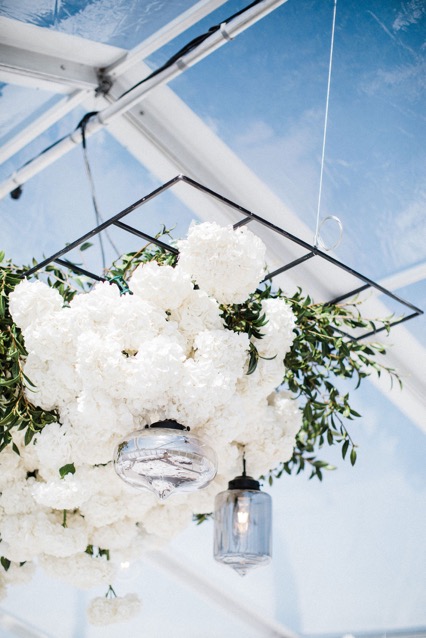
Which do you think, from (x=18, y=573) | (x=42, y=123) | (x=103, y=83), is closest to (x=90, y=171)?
(x=42, y=123)

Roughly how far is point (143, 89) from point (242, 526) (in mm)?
1445

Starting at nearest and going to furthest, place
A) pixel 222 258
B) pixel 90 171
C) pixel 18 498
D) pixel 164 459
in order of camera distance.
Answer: pixel 164 459, pixel 222 258, pixel 18 498, pixel 90 171

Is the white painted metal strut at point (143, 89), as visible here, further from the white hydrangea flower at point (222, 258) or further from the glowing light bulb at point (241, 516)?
the glowing light bulb at point (241, 516)

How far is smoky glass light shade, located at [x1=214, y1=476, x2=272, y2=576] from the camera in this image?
2.58 metres

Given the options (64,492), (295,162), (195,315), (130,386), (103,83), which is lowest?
(64,492)

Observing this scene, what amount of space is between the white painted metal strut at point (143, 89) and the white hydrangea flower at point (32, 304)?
3.16 ft

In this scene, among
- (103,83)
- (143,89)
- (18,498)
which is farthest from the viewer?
(103,83)

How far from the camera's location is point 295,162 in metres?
3.12

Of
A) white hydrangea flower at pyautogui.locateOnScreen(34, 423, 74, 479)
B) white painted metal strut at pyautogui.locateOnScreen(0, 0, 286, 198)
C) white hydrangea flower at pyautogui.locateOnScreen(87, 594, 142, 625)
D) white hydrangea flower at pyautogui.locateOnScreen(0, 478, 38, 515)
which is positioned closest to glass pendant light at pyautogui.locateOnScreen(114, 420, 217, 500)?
white hydrangea flower at pyautogui.locateOnScreen(34, 423, 74, 479)

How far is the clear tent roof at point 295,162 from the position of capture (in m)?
2.82

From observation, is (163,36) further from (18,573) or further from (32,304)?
(18,573)

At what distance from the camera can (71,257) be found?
3.74 m

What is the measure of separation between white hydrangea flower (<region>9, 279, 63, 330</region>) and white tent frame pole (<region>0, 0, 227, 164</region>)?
1083mm

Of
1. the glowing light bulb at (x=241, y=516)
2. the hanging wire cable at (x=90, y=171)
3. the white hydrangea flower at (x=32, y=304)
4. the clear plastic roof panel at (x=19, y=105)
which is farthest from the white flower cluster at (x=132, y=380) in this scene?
the clear plastic roof panel at (x=19, y=105)
